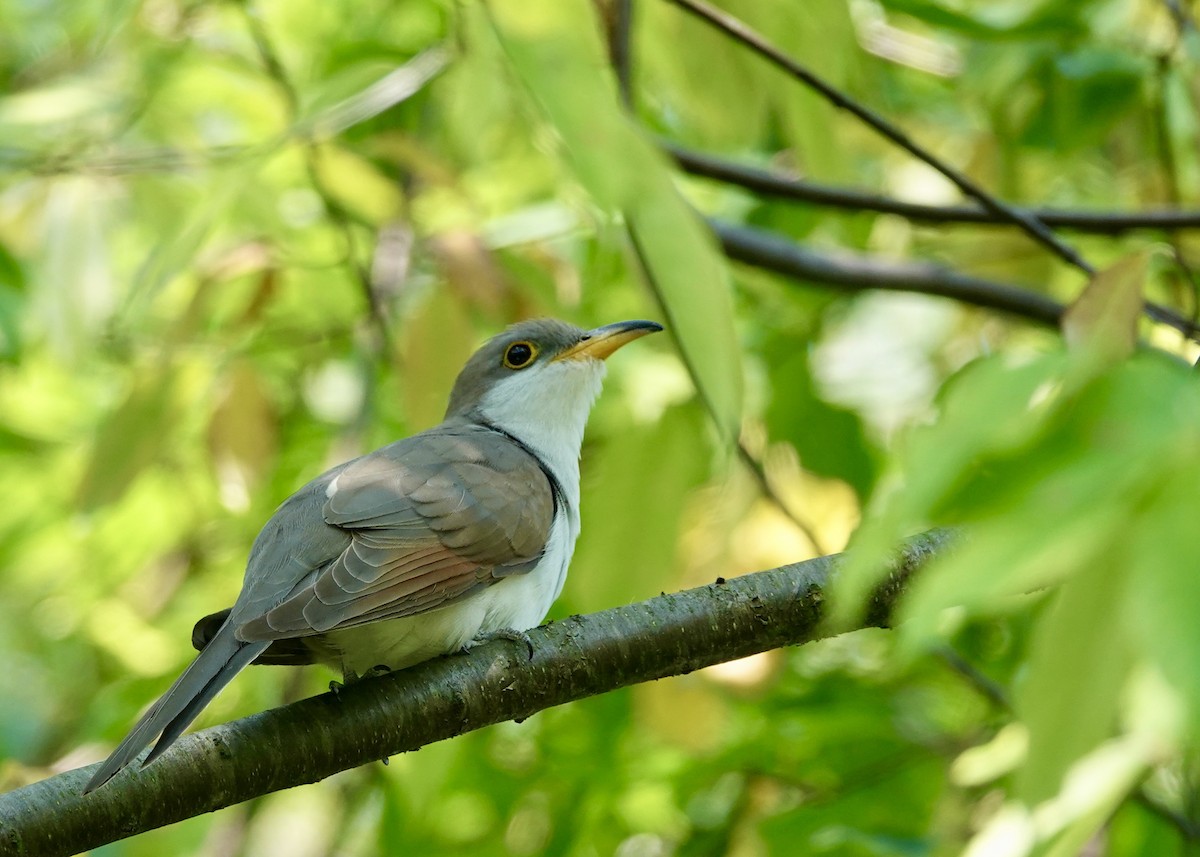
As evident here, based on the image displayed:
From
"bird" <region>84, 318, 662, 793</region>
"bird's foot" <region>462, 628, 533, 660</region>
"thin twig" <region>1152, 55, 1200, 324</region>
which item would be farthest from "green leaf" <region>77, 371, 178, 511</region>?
"thin twig" <region>1152, 55, 1200, 324</region>

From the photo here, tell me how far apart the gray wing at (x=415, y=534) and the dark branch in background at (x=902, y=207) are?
1358 millimetres

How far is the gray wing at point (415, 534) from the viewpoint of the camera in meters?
3.28

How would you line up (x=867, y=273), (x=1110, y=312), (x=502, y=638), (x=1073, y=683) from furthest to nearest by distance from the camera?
(x=867, y=273) < (x=502, y=638) < (x=1110, y=312) < (x=1073, y=683)

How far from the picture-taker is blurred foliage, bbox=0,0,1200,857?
1685 millimetres

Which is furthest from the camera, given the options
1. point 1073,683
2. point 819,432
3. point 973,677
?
point 819,432

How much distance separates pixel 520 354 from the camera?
555 centimetres

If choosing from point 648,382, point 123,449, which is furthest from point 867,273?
point 123,449

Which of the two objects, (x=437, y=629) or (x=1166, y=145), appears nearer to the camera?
(x=437, y=629)

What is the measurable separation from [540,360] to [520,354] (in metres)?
0.16

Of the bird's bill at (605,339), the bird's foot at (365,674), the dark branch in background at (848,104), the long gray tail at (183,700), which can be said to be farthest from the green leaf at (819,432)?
the long gray tail at (183,700)

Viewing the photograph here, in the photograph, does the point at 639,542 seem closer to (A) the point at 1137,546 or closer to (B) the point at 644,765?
(B) the point at 644,765

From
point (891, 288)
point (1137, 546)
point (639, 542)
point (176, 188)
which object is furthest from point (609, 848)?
point (1137, 546)

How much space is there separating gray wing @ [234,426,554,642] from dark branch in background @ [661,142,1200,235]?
1.36m

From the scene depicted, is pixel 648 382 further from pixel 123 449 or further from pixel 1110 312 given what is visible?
pixel 1110 312
